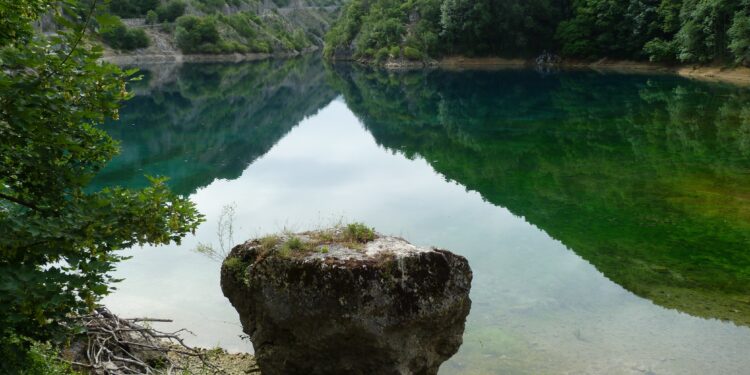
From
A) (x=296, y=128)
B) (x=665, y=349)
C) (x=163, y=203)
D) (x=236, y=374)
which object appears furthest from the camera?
(x=296, y=128)

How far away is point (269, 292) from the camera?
8781 millimetres

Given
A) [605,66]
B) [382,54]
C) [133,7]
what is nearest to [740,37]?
[605,66]

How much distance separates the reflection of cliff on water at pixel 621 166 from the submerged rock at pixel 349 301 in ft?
24.0

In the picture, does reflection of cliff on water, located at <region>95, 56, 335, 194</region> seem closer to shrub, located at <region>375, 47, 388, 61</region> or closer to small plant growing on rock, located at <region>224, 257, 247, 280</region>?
small plant growing on rock, located at <region>224, 257, 247, 280</region>

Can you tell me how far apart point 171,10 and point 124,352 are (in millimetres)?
159124

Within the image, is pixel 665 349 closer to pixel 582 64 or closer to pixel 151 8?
pixel 582 64

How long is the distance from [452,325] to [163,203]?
472 centimetres

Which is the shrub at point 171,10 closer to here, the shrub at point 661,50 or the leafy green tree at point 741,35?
the shrub at point 661,50

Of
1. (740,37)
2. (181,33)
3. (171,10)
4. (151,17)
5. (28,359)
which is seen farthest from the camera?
(171,10)

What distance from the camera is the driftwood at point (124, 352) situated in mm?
8547

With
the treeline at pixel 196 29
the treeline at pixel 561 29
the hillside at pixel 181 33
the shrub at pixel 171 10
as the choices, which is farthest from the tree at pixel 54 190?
the shrub at pixel 171 10

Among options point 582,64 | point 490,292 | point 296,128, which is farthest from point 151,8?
point 490,292

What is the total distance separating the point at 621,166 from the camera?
90.4ft

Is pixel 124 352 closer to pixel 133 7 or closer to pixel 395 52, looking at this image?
pixel 395 52
